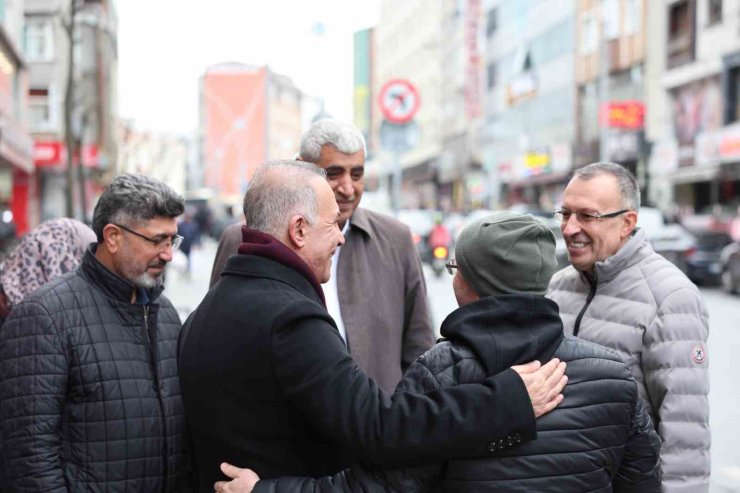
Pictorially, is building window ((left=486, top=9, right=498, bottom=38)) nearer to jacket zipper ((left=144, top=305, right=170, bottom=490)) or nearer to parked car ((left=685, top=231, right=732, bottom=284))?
parked car ((left=685, top=231, right=732, bottom=284))

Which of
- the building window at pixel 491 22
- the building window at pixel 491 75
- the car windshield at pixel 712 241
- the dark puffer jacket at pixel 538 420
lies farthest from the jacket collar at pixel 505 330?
the building window at pixel 491 22

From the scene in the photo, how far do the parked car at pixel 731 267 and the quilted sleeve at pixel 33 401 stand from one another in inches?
760

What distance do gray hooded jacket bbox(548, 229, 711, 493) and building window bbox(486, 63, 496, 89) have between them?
54.1m

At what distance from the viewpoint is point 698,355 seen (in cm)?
332

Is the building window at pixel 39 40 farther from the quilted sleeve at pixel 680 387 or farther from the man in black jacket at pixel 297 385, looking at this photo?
the man in black jacket at pixel 297 385

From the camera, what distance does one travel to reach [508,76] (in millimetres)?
54000

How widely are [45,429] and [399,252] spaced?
170cm

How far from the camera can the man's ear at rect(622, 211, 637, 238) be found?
3.62m

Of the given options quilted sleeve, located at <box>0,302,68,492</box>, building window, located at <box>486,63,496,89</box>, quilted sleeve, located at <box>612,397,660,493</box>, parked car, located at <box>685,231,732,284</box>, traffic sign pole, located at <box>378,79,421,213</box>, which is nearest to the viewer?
quilted sleeve, located at <box>612,397,660,493</box>

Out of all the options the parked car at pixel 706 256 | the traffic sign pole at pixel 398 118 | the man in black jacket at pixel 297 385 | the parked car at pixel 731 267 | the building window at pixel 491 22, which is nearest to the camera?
the man in black jacket at pixel 297 385

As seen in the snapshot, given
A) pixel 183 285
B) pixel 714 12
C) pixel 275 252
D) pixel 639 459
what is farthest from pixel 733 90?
pixel 275 252

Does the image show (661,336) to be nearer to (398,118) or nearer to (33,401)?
(33,401)

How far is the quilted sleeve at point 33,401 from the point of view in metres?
3.07

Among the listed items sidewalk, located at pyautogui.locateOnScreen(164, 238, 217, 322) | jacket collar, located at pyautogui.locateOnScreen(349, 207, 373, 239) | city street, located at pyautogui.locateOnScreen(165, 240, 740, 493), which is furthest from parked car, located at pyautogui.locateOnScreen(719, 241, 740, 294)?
jacket collar, located at pyautogui.locateOnScreen(349, 207, 373, 239)
